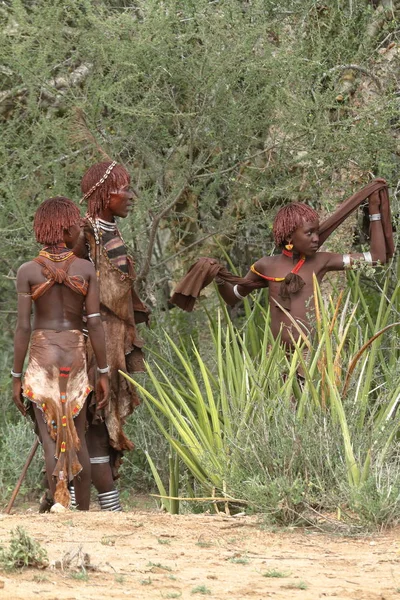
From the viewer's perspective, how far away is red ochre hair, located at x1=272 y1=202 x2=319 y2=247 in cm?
668

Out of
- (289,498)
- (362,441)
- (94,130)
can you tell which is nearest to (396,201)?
(94,130)

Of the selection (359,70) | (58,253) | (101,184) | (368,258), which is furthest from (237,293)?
(359,70)

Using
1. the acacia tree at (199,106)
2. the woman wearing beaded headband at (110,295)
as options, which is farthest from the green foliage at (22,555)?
the acacia tree at (199,106)

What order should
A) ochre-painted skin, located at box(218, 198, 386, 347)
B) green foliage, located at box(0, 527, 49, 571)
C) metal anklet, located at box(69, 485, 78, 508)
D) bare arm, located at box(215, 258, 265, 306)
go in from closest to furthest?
green foliage, located at box(0, 527, 49, 571), metal anklet, located at box(69, 485, 78, 508), ochre-painted skin, located at box(218, 198, 386, 347), bare arm, located at box(215, 258, 265, 306)

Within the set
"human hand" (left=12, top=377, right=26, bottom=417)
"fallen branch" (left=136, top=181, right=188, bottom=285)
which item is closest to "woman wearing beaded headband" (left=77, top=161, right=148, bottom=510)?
"human hand" (left=12, top=377, right=26, bottom=417)

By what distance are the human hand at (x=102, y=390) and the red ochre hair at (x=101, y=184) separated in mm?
940

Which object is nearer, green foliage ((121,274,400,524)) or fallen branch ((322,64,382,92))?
green foliage ((121,274,400,524))

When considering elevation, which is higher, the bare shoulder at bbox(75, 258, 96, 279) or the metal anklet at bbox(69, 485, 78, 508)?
the bare shoulder at bbox(75, 258, 96, 279)

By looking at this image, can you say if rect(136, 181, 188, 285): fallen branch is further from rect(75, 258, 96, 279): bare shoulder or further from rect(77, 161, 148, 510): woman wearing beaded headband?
rect(75, 258, 96, 279): bare shoulder

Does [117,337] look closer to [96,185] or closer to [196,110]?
[96,185]

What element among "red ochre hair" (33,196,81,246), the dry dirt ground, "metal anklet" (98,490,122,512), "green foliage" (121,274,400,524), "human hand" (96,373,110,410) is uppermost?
"red ochre hair" (33,196,81,246)

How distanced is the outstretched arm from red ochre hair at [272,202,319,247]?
261 millimetres

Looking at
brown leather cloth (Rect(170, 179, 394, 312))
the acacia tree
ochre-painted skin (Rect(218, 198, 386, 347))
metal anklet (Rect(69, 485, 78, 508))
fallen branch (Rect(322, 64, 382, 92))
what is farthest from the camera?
fallen branch (Rect(322, 64, 382, 92))

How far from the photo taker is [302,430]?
17.8 feet
